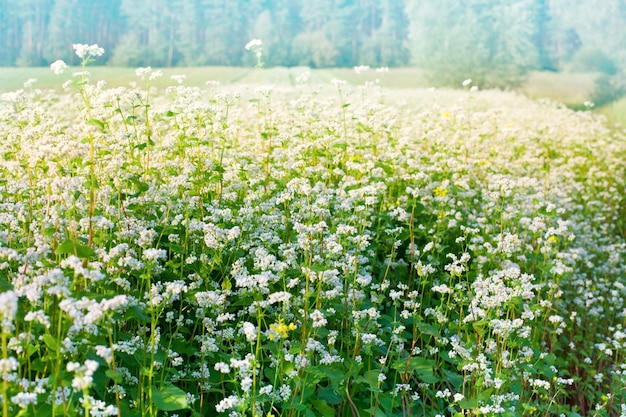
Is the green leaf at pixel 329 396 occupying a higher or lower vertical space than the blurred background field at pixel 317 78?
lower

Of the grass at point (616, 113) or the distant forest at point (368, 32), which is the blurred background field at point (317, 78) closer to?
the grass at point (616, 113)

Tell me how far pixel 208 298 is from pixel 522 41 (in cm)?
3652

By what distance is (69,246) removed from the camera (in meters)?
3.20

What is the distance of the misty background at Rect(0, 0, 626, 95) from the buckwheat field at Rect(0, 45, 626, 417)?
75.8 feet

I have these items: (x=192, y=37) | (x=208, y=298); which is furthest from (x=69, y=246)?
(x=192, y=37)

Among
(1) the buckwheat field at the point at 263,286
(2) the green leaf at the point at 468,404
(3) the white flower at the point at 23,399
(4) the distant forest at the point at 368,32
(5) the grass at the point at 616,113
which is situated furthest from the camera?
(4) the distant forest at the point at 368,32

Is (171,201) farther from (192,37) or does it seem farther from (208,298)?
(192,37)

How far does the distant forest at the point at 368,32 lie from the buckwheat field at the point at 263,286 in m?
23.0

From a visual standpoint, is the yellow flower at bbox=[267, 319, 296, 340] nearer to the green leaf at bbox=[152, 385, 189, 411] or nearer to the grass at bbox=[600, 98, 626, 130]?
the green leaf at bbox=[152, 385, 189, 411]

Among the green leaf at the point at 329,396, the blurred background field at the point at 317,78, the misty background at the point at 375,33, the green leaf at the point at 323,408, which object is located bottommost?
the green leaf at the point at 329,396

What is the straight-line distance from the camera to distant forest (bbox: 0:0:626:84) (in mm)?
29339

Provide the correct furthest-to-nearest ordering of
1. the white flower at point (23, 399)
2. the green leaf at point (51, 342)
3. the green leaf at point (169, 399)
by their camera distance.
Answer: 1. the green leaf at point (169, 399)
2. the green leaf at point (51, 342)
3. the white flower at point (23, 399)

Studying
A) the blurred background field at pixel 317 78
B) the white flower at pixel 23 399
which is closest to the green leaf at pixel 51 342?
the white flower at pixel 23 399

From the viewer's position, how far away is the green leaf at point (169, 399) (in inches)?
117
